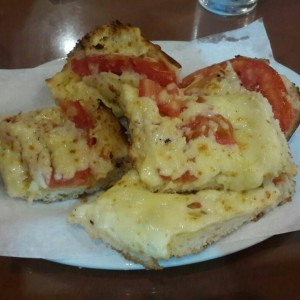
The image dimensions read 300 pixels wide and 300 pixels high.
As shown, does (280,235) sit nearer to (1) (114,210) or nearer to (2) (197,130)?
(2) (197,130)

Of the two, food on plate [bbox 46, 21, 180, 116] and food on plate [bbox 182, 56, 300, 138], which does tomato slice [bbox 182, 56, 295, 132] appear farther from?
food on plate [bbox 46, 21, 180, 116]

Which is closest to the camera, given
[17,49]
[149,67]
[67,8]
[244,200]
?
[244,200]

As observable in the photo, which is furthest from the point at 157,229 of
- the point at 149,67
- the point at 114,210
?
the point at 149,67

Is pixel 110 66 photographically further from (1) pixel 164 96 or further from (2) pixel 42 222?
(2) pixel 42 222

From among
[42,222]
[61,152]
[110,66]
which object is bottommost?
[42,222]

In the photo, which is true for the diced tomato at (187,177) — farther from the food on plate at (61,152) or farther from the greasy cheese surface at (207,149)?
the food on plate at (61,152)

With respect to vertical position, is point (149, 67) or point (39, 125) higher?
point (149, 67)

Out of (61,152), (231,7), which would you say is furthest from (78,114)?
(231,7)
